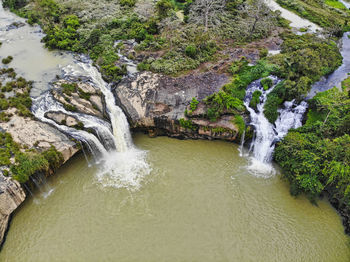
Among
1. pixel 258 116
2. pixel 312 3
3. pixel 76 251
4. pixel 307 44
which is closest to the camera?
pixel 76 251

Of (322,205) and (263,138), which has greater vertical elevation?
(263,138)

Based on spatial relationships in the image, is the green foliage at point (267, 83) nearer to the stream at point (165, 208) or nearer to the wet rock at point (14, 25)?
the stream at point (165, 208)

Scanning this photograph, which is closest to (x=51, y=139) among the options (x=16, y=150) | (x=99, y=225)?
(x=16, y=150)

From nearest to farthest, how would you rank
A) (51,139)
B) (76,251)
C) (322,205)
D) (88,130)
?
(76,251), (322,205), (51,139), (88,130)

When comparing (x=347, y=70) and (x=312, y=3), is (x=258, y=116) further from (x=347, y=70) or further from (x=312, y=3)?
(x=312, y=3)

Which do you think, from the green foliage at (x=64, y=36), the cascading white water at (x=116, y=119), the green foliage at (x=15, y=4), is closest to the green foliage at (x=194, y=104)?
the cascading white water at (x=116, y=119)

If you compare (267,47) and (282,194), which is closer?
(282,194)
